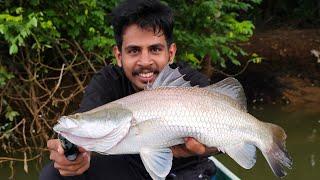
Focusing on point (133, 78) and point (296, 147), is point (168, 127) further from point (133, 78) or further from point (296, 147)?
point (296, 147)

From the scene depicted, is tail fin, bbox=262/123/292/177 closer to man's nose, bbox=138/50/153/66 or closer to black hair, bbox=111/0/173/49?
man's nose, bbox=138/50/153/66

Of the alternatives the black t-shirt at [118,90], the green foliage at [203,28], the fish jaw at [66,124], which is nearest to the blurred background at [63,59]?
the green foliage at [203,28]

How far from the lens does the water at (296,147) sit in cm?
667

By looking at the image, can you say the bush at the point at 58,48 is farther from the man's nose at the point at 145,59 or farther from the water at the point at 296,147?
the man's nose at the point at 145,59

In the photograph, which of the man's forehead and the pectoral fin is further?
the man's forehead

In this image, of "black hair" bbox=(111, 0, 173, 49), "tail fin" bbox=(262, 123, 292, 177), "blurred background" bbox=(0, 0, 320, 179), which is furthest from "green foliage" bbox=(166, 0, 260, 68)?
"tail fin" bbox=(262, 123, 292, 177)

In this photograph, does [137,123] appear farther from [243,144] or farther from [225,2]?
[225,2]

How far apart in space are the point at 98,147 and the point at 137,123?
183mm

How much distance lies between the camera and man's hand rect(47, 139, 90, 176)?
2504mm

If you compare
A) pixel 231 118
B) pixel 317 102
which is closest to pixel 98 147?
pixel 231 118

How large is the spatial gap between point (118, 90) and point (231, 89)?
796 millimetres

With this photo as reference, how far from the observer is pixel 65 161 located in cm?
254

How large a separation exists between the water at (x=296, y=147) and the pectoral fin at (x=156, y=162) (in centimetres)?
442

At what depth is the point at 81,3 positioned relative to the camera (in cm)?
572
